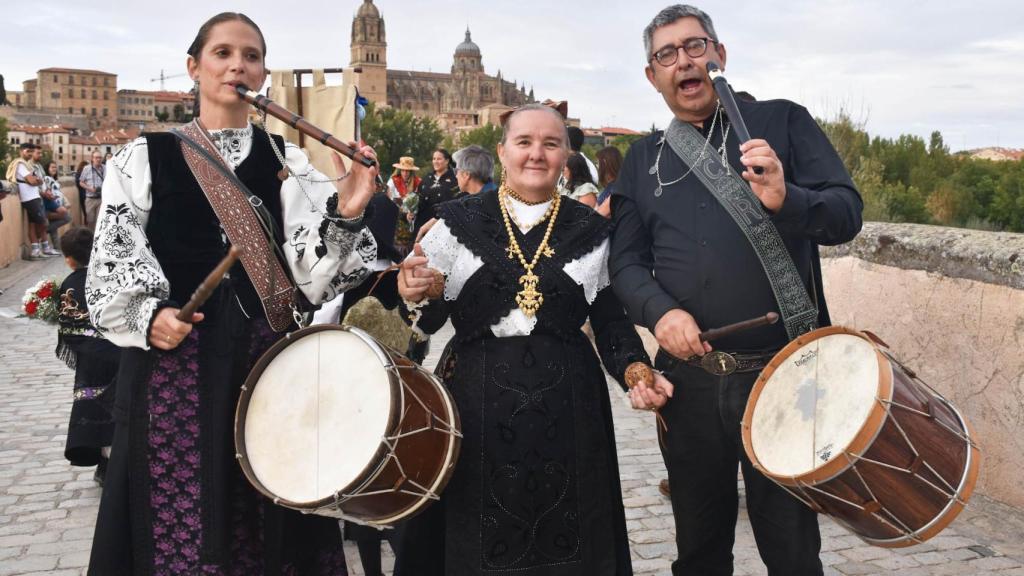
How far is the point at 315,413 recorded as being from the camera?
8.35ft

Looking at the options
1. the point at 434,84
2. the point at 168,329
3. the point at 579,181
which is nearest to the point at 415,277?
the point at 168,329

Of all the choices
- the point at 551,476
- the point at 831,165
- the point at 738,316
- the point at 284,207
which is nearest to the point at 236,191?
the point at 284,207

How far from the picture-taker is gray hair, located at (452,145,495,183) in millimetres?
7383

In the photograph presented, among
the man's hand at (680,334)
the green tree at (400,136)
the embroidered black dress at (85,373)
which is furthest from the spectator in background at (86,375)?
the green tree at (400,136)

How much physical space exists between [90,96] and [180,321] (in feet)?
509

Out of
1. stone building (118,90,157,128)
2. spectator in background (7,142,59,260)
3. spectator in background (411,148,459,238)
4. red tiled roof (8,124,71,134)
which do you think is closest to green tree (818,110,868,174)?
spectator in background (411,148,459,238)

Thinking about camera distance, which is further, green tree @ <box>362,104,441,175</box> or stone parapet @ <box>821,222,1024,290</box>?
green tree @ <box>362,104,441,175</box>

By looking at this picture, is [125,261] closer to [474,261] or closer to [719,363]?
[474,261]

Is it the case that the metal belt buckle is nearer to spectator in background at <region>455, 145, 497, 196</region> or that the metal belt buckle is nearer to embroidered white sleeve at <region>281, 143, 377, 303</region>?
embroidered white sleeve at <region>281, 143, 377, 303</region>

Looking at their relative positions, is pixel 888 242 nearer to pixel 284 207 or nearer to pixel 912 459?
pixel 912 459

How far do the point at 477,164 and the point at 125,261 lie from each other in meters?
5.09

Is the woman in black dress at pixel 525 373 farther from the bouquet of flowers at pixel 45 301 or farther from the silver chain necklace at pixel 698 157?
the bouquet of flowers at pixel 45 301

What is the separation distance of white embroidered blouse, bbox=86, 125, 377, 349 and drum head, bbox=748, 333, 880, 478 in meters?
1.32

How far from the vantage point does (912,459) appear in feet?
7.35
